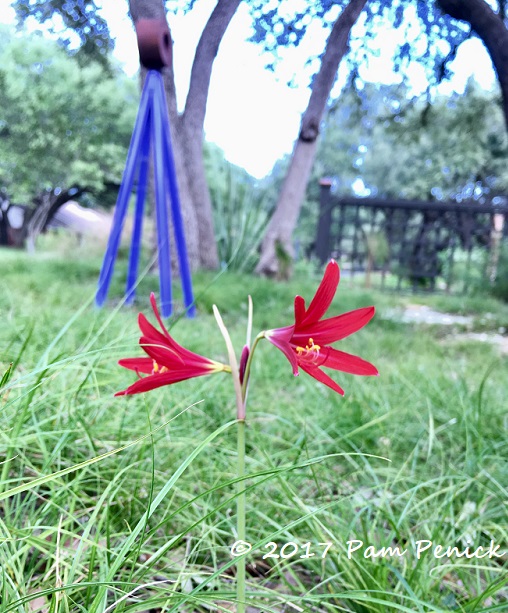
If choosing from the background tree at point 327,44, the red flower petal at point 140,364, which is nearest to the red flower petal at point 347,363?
the red flower petal at point 140,364

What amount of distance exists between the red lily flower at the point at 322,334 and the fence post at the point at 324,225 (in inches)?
69.4

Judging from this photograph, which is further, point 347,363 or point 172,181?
point 172,181

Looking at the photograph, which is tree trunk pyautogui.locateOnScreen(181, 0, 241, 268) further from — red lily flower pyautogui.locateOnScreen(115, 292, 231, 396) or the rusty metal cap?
red lily flower pyautogui.locateOnScreen(115, 292, 231, 396)

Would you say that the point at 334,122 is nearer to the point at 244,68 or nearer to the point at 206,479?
the point at 244,68

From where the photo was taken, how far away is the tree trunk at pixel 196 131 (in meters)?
1.23

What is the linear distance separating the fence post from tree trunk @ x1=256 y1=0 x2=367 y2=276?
0.34 m

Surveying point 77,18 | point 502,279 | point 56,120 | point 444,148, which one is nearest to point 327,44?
point 77,18

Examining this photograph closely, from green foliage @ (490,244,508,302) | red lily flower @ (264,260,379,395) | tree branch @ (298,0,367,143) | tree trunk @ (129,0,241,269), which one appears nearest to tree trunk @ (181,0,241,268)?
tree trunk @ (129,0,241,269)

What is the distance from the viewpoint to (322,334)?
344 millimetres

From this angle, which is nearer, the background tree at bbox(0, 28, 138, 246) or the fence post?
the background tree at bbox(0, 28, 138, 246)

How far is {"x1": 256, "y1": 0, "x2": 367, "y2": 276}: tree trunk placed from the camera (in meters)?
1.23

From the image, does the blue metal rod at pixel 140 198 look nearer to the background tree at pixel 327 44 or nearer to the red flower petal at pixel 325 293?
the background tree at pixel 327 44

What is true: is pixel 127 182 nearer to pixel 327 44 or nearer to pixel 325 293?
pixel 327 44

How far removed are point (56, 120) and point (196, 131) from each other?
57 cm
